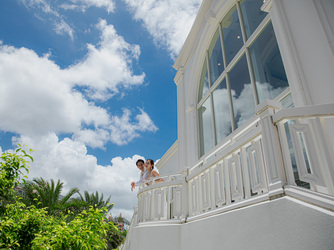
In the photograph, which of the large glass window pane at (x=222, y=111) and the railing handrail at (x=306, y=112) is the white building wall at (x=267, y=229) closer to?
the railing handrail at (x=306, y=112)

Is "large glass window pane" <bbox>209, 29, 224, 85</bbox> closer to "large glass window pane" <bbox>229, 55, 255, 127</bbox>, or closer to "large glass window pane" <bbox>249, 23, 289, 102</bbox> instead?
"large glass window pane" <bbox>229, 55, 255, 127</bbox>

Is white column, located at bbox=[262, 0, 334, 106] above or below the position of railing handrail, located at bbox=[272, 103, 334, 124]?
above

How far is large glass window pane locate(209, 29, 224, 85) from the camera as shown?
7.31 meters

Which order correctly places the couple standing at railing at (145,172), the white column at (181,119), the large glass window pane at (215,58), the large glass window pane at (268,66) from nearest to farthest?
the large glass window pane at (268,66) < the couple standing at railing at (145,172) < the large glass window pane at (215,58) < the white column at (181,119)

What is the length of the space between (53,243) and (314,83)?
4.13 metres

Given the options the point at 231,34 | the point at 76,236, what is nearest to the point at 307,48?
the point at 231,34

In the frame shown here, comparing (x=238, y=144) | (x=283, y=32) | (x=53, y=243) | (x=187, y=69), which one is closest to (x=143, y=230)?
(x=53, y=243)

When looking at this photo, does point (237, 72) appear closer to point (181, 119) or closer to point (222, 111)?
point (222, 111)

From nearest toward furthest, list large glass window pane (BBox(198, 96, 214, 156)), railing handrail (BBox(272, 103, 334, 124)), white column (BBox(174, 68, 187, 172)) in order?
railing handrail (BBox(272, 103, 334, 124))
large glass window pane (BBox(198, 96, 214, 156))
white column (BBox(174, 68, 187, 172))

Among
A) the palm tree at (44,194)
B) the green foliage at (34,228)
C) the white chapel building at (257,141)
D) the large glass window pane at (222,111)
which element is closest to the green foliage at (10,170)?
the green foliage at (34,228)

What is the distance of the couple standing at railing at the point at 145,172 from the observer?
252 inches

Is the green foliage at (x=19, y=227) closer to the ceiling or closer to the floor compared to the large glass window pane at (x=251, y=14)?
closer to the floor

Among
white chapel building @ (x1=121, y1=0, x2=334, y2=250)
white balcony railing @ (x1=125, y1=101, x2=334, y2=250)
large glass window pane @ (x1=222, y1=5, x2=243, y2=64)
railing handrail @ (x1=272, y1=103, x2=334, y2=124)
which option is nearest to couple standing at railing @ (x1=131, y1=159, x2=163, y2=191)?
white chapel building @ (x1=121, y1=0, x2=334, y2=250)

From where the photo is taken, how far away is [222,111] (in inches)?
266
